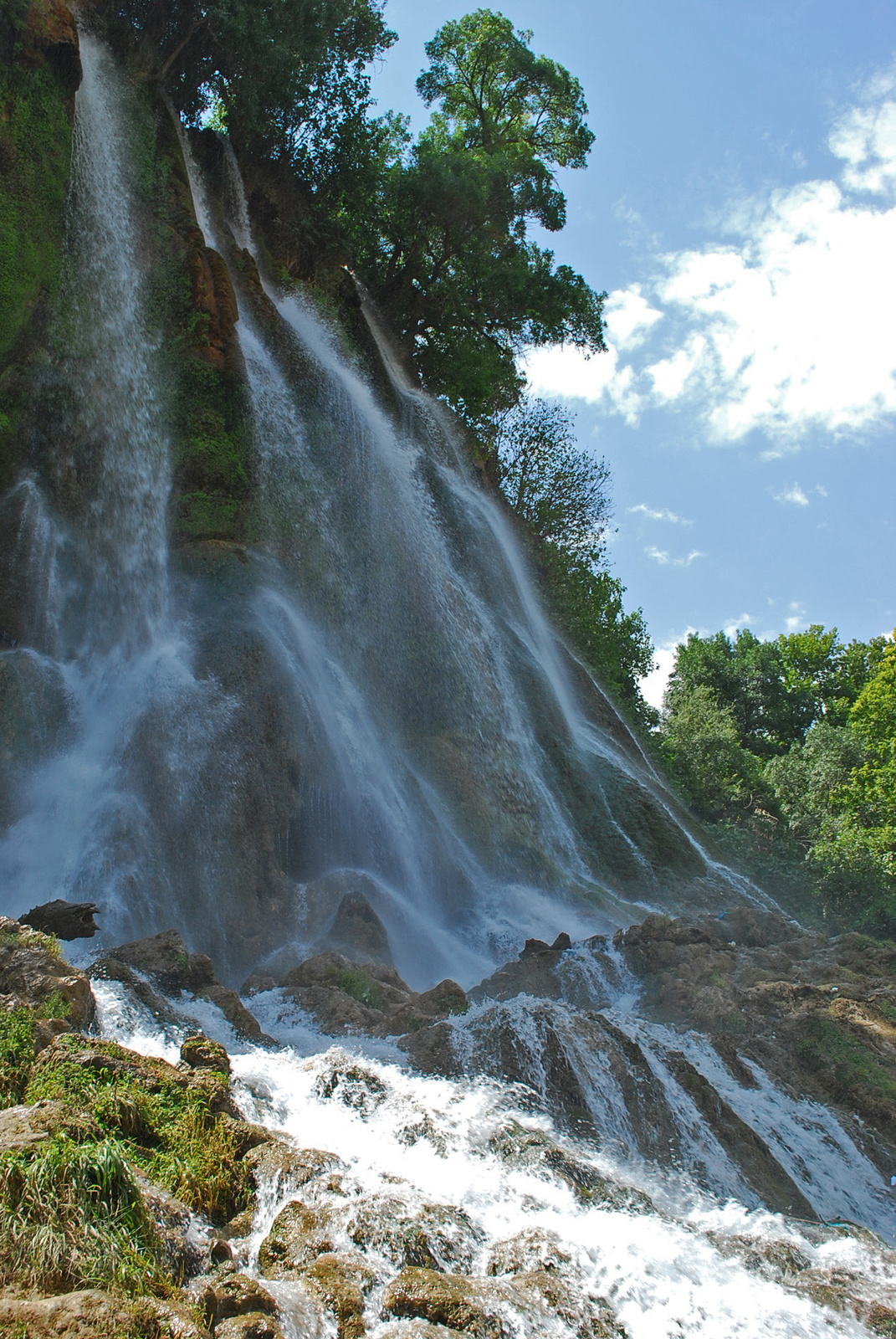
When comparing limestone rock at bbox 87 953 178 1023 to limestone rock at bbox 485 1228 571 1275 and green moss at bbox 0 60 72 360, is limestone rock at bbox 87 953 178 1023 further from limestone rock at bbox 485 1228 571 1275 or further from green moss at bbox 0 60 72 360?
green moss at bbox 0 60 72 360

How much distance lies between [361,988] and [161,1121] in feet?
14.2

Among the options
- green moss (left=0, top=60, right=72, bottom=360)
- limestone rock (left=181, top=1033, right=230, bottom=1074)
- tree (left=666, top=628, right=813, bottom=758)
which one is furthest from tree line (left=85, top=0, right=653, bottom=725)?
limestone rock (left=181, top=1033, right=230, bottom=1074)

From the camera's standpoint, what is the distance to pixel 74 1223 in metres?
3.02

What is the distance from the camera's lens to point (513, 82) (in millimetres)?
26656

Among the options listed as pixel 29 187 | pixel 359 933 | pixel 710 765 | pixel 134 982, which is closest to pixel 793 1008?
pixel 359 933

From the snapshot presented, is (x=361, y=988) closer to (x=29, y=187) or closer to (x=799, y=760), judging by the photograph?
(x=29, y=187)

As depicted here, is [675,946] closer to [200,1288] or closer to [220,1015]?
[220,1015]

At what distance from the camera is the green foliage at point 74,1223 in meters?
2.81

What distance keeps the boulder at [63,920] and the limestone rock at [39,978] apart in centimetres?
184

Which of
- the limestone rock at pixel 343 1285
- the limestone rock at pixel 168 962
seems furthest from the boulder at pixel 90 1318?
the limestone rock at pixel 168 962

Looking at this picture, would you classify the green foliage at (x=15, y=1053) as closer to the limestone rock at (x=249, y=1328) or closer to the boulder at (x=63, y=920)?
the limestone rock at (x=249, y=1328)

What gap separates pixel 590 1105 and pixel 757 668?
135 ft

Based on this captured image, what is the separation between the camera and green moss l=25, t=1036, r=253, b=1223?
13.6ft

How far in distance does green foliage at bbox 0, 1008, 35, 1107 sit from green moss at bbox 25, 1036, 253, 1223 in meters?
0.08
